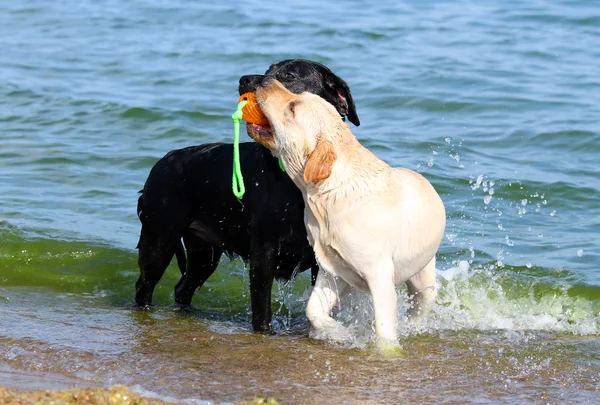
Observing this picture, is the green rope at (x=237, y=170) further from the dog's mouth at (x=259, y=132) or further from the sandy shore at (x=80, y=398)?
the sandy shore at (x=80, y=398)

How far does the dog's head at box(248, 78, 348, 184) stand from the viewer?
232 inches

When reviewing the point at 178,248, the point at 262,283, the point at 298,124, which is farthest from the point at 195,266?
the point at 298,124

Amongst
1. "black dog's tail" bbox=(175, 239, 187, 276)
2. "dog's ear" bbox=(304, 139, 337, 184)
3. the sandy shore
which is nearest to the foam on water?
"black dog's tail" bbox=(175, 239, 187, 276)

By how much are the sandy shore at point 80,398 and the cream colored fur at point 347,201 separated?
61.0 inches

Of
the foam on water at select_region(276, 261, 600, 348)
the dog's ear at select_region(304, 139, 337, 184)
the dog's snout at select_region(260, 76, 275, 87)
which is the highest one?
the dog's snout at select_region(260, 76, 275, 87)

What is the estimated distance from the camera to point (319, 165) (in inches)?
224

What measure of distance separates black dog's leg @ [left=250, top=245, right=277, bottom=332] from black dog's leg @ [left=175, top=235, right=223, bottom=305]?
1122 millimetres

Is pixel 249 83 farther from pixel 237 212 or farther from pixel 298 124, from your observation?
pixel 237 212

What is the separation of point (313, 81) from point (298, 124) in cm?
93

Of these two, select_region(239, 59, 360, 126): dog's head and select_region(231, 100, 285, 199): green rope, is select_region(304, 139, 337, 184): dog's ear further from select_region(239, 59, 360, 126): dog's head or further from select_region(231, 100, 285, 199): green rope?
select_region(239, 59, 360, 126): dog's head

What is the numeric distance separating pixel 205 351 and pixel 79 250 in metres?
3.34

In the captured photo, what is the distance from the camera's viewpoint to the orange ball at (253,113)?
615 cm

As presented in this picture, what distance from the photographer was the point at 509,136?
1275 cm

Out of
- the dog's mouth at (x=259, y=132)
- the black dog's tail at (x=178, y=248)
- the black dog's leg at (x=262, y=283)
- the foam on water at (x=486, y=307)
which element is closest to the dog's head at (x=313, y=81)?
the dog's mouth at (x=259, y=132)
